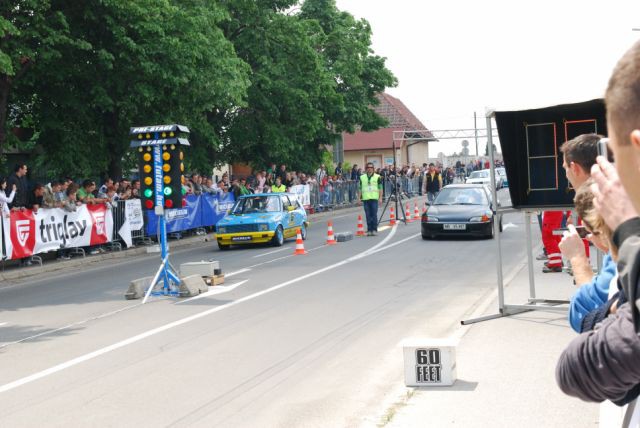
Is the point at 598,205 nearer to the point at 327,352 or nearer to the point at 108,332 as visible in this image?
the point at 327,352

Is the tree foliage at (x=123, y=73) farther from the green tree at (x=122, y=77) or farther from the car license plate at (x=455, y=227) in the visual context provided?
the car license plate at (x=455, y=227)

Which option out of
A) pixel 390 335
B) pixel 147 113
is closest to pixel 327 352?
pixel 390 335

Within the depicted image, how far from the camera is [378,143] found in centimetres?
8369

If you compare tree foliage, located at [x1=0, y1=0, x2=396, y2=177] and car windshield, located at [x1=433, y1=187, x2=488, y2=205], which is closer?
tree foliage, located at [x1=0, y1=0, x2=396, y2=177]

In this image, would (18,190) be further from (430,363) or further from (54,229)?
(430,363)

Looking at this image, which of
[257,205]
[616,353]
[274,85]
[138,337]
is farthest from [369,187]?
[616,353]

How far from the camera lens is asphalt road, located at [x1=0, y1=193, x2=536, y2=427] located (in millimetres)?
7160

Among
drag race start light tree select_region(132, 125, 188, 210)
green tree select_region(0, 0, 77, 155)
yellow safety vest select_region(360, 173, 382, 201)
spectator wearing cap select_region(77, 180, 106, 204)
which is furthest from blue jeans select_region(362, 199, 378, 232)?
drag race start light tree select_region(132, 125, 188, 210)

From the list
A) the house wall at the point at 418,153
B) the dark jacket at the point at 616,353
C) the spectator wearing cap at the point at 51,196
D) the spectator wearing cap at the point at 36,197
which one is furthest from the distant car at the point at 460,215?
the house wall at the point at 418,153

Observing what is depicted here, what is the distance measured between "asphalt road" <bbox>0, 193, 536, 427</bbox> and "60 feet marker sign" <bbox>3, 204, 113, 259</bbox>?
1854 mm

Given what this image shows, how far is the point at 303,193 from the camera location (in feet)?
130

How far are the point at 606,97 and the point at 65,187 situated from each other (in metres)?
21.8

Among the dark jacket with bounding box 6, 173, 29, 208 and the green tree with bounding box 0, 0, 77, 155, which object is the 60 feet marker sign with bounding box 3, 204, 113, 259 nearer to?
the dark jacket with bounding box 6, 173, 29, 208

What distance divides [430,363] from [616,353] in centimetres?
516
